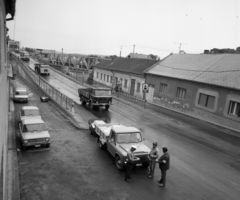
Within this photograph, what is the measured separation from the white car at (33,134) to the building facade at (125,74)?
72.7ft

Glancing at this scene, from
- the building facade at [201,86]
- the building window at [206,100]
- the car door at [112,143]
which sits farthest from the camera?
the building window at [206,100]

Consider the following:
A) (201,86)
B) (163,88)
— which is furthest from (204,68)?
(163,88)

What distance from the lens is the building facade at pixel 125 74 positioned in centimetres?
3466

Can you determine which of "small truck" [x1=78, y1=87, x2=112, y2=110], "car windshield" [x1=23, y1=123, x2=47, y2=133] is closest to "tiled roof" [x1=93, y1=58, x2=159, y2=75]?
"small truck" [x1=78, y1=87, x2=112, y2=110]

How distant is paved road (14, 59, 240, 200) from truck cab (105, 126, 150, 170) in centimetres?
57

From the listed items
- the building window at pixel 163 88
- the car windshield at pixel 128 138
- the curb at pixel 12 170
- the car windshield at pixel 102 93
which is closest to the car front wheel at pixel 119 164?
the car windshield at pixel 128 138

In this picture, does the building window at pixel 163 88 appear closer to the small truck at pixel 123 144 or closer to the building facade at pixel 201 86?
the building facade at pixel 201 86

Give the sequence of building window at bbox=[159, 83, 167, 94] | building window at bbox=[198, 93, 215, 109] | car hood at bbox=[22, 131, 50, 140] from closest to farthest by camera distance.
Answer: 1. car hood at bbox=[22, 131, 50, 140]
2. building window at bbox=[198, 93, 215, 109]
3. building window at bbox=[159, 83, 167, 94]

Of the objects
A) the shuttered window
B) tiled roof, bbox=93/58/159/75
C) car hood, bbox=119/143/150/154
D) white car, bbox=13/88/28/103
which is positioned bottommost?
white car, bbox=13/88/28/103

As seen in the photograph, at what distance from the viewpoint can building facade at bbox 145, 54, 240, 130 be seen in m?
20.8

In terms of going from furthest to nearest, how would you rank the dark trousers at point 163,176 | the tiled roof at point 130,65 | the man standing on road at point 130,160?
the tiled roof at point 130,65 < the man standing on road at point 130,160 < the dark trousers at point 163,176

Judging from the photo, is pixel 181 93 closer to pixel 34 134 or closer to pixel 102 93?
pixel 102 93

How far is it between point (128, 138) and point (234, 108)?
45.7 ft

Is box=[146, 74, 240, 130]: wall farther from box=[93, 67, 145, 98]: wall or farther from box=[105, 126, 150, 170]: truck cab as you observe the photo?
box=[105, 126, 150, 170]: truck cab
